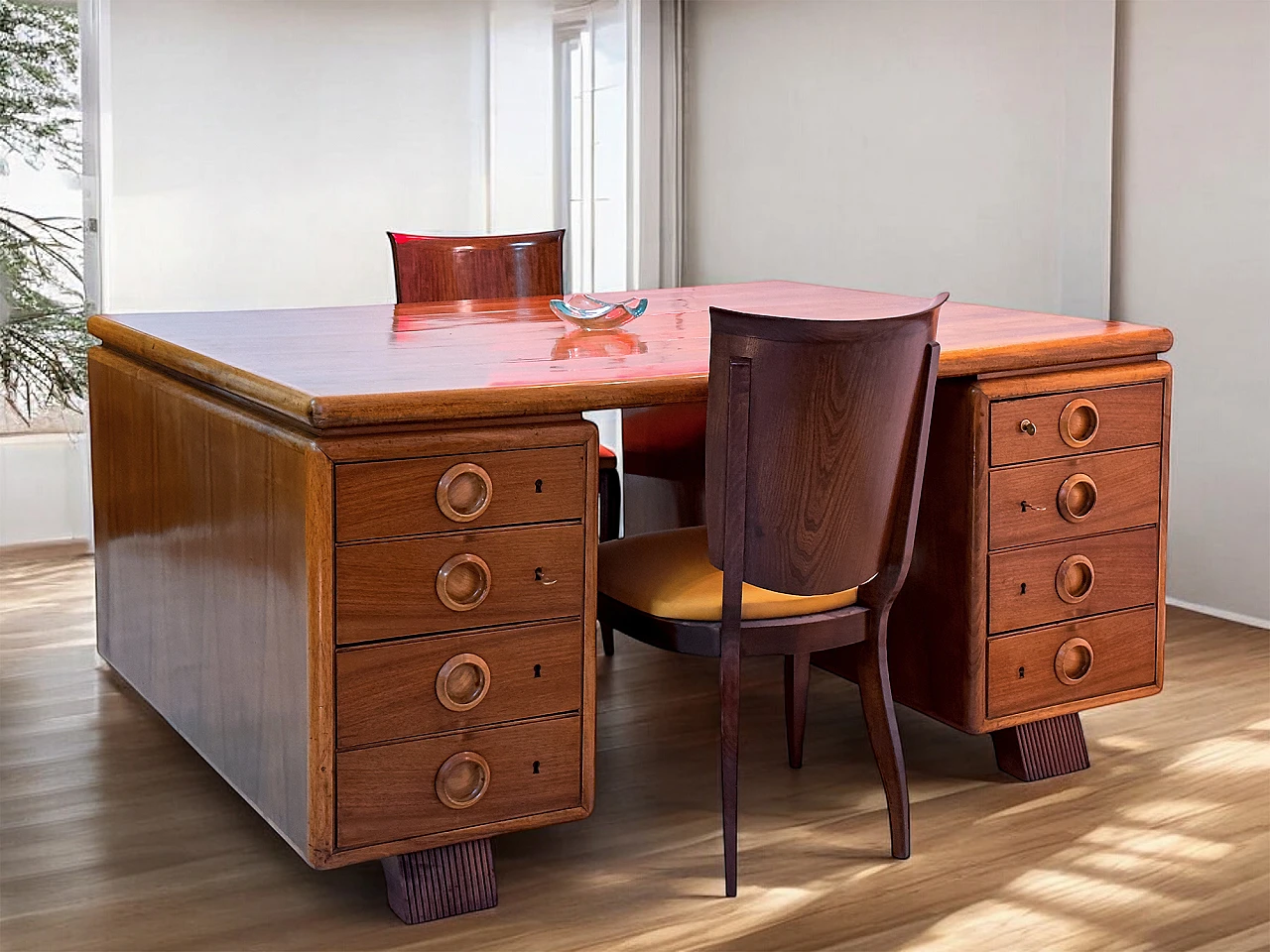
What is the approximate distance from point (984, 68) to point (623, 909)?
9.83 ft

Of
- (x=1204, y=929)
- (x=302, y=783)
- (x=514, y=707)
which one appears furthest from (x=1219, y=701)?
(x=302, y=783)

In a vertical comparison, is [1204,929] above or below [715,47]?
below

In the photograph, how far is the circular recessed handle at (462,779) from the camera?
6.68 feet

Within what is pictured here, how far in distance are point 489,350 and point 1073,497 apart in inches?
38.9

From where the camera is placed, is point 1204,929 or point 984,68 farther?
point 984,68

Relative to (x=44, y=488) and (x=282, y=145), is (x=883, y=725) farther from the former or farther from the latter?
(x=282, y=145)

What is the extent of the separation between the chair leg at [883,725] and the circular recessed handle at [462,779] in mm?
597

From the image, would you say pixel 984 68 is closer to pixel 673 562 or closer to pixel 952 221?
pixel 952 221

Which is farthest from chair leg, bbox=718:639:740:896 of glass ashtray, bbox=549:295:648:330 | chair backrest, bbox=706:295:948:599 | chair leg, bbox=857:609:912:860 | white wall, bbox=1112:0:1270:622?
white wall, bbox=1112:0:1270:622

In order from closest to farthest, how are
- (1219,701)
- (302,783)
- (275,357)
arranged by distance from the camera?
(302,783), (275,357), (1219,701)

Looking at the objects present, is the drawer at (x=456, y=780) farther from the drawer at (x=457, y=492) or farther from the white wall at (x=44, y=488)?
the white wall at (x=44, y=488)

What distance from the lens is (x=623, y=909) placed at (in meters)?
2.12

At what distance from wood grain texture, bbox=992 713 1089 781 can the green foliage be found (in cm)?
312

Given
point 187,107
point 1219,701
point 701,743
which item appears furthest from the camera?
point 187,107
